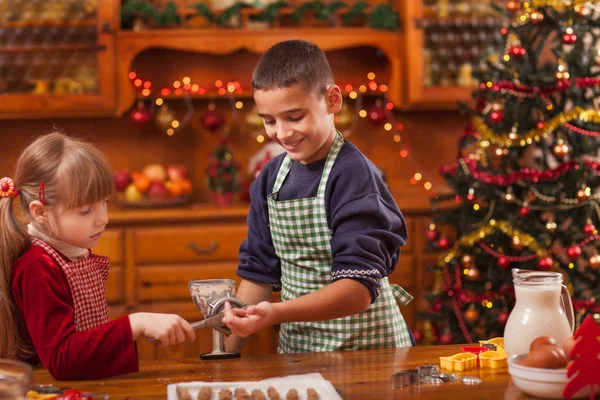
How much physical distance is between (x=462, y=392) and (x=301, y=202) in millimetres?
562

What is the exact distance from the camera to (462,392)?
1354mm

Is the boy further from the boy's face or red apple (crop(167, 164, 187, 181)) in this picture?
red apple (crop(167, 164, 187, 181))

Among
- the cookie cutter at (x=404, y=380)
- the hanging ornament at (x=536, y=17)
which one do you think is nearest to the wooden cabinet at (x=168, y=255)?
the hanging ornament at (x=536, y=17)

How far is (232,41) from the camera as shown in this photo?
4.02 meters

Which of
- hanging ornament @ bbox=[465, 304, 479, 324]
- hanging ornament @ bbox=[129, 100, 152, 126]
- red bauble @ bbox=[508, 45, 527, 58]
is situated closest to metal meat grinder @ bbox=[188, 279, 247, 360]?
hanging ornament @ bbox=[465, 304, 479, 324]

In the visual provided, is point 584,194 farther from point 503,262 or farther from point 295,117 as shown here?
point 295,117

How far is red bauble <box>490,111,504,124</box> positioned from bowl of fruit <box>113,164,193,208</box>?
1.43 meters

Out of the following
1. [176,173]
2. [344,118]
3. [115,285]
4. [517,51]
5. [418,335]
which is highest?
[517,51]

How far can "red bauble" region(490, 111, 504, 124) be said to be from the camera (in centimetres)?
332

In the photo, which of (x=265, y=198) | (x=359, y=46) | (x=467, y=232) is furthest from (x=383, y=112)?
(x=265, y=198)

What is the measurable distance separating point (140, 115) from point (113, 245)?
670 millimetres

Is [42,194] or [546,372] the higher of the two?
[42,194]

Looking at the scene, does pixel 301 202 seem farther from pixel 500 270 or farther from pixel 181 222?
pixel 181 222

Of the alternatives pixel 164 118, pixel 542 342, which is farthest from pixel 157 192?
pixel 542 342
